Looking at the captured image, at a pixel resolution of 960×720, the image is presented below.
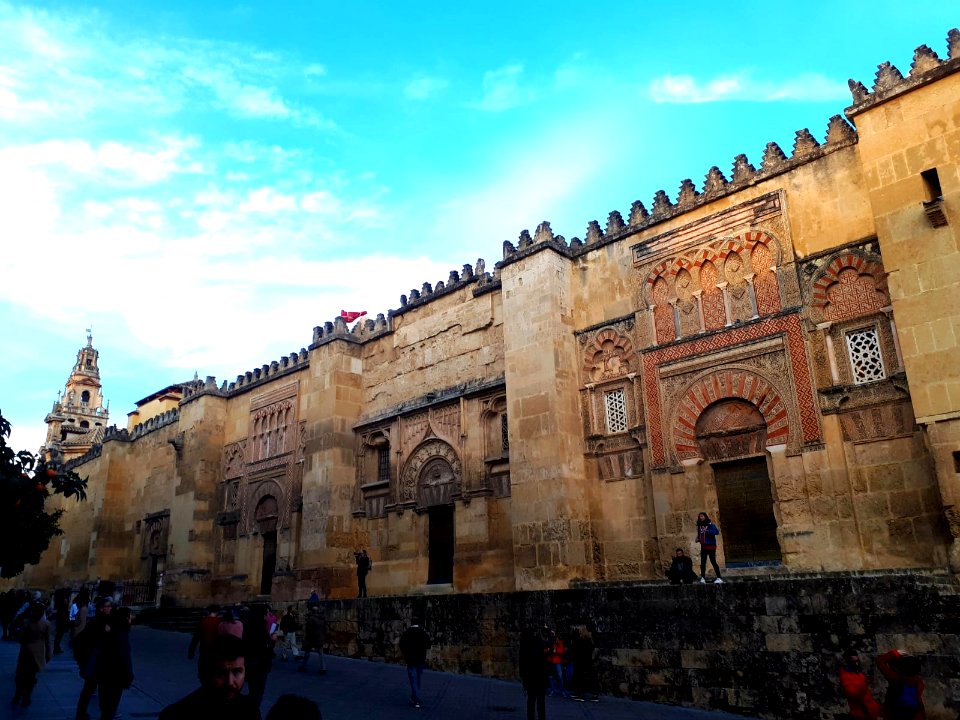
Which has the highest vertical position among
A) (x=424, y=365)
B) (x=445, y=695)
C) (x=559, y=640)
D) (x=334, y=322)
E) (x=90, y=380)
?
(x=90, y=380)

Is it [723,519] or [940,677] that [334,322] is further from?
[940,677]

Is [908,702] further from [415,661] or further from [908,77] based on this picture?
[908,77]

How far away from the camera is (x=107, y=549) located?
2791 centimetres

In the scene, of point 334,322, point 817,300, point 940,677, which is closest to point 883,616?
point 940,677

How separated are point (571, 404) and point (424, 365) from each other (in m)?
4.95

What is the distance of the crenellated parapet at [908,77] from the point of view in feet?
35.3

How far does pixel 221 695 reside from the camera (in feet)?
8.25

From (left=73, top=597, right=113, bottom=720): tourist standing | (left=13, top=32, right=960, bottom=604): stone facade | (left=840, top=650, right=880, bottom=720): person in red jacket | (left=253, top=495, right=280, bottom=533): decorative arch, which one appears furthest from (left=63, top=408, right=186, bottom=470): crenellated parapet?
(left=840, top=650, right=880, bottom=720): person in red jacket

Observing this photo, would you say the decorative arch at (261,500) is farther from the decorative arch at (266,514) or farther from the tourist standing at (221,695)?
the tourist standing at (221,695)

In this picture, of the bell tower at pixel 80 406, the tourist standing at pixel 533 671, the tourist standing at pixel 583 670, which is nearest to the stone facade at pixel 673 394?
the tourist standing at pixel 583 670

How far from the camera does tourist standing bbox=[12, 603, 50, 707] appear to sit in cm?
842

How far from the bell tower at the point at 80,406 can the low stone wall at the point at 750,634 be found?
152 ft

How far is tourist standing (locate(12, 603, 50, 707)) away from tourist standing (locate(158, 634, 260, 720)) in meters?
7.46

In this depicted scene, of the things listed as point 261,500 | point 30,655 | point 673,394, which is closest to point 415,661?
point 30,655
